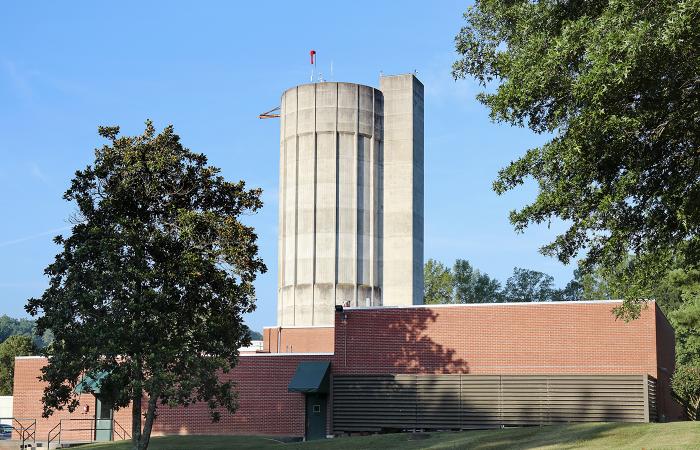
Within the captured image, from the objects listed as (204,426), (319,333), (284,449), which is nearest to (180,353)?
(284,449)

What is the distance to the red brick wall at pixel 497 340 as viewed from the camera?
4081 cm

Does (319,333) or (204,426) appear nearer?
(204,426)

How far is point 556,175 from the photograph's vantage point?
20.4 metres

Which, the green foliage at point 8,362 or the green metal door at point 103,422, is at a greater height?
the green foliage at point 8,362

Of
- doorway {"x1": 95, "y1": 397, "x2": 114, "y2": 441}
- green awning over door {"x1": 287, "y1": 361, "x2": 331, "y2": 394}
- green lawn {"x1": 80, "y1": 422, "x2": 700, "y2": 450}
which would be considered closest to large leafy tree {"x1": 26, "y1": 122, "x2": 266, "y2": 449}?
green lawn {"x1": 80, "y1": 422, "x2": 700, "y2": 450}

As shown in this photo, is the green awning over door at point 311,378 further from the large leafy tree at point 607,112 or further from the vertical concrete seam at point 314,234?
the vertical concrete seam at point 314,234

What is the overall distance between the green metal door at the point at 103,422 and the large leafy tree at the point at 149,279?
17356 mm

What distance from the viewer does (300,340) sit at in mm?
62062

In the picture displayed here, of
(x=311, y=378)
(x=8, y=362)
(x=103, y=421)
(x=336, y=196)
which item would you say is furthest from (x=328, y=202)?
(x=8, y=362)

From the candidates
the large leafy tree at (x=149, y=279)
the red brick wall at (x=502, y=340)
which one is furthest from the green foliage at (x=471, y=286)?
the large leafy tree at (x=149, y=279)

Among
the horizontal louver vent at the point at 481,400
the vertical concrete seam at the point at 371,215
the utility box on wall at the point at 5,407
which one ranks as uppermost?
the vertical concrete seam at the point at 371,215

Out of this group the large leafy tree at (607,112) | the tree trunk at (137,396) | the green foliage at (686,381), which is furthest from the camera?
the green foliage at (686,381)

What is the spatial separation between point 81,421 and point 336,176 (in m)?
33.4

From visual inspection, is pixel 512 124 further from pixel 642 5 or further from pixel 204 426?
pixel 204 426
